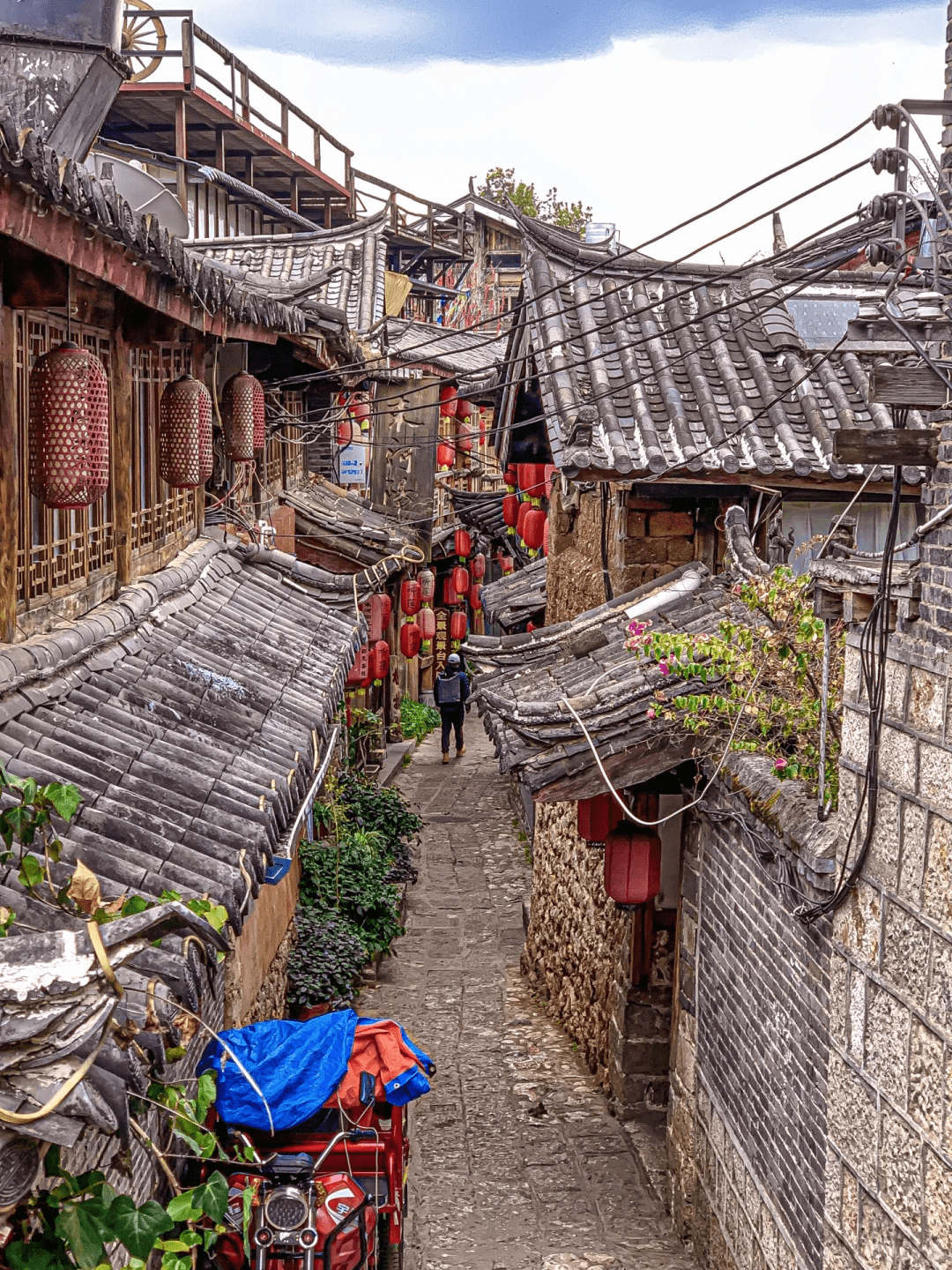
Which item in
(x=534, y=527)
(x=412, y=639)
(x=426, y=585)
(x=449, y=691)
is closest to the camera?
(x=534, y=527)

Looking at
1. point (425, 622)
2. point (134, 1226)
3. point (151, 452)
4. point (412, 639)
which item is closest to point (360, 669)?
point (412, 639)

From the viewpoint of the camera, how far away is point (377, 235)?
23.9 m

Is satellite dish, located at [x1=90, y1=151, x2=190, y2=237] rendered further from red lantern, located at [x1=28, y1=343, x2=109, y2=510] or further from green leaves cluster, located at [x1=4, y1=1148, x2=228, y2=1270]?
green leaves cluster, located at [x1=4, y1=1148, x2=228, y2=1270]

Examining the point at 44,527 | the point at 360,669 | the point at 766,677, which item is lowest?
the point at 360,669

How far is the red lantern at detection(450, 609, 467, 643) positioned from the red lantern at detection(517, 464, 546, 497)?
1290 cm

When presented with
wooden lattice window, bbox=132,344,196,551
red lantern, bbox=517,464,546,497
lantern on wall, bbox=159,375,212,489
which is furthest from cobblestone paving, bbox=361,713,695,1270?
red lantern, bbox=517,464,546,497

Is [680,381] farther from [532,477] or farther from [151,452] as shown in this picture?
[532,477]

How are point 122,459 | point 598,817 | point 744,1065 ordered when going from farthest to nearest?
point 598,817 < point 122,459 < point 744,1065

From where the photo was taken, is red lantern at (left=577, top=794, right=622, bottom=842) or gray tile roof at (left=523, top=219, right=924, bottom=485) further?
gray tile roof at (left=523, top=219, right=924, bottom=485)

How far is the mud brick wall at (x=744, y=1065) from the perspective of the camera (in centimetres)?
691

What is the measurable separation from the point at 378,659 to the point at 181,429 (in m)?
11.6

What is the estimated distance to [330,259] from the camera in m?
23.3

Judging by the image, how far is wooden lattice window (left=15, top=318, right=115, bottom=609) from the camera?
6820 mm

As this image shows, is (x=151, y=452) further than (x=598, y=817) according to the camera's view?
No
